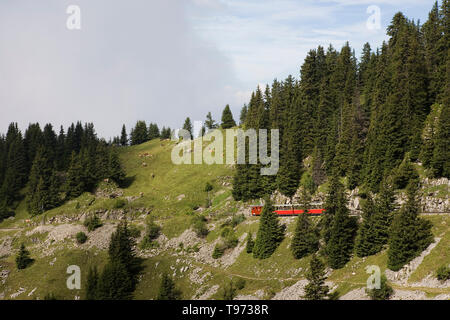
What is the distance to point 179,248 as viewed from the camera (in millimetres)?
99750

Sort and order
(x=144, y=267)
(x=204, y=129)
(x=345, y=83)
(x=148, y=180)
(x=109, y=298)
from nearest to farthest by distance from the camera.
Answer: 1. (x=109, y=298)
2. (x=144, y=267)
3. (x=345, y=83)
4. (x=148, y=180)
5. (x=204, y=129)

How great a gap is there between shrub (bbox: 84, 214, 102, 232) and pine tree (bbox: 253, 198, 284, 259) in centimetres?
4487

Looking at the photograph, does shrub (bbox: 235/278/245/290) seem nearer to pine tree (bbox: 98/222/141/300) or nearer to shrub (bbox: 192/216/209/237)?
pine tree (bbox: 98/222/141/300)

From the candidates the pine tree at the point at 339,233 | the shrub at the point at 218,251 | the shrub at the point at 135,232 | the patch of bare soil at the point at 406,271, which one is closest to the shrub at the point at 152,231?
the shrub at the point at 135,232

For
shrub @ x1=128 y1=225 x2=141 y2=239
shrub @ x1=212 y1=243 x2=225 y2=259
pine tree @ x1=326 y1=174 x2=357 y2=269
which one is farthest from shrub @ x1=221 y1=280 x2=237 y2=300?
shrub @ x1=128 y1=225 x2=141 y2=239

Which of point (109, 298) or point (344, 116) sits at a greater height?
point (344, 116)

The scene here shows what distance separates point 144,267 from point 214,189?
36.6 m

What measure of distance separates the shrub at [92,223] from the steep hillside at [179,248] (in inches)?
51.6

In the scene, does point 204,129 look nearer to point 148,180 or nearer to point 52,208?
point 148,180

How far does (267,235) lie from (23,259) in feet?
189

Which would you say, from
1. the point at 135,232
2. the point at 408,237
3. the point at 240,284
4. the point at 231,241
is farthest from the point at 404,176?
the point at 135,232

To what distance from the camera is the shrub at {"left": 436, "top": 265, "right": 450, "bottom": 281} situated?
5522 centimetres

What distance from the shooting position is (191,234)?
10256 centimetres

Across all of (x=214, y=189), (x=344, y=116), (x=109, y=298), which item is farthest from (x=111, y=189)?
(x=344, y=116)
